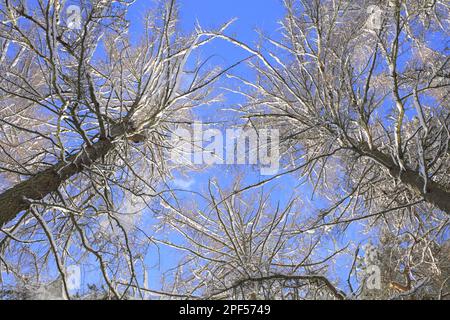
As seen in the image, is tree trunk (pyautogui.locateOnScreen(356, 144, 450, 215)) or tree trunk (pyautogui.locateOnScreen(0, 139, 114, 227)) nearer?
tree trunk (pyautogui.locateOnScreen(0, 139, 114, 227))

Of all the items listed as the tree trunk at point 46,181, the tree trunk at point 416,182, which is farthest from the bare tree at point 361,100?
the tree trunk at point 46,181

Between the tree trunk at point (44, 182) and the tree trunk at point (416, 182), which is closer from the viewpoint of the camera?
the tree trunk at point (44, 182)

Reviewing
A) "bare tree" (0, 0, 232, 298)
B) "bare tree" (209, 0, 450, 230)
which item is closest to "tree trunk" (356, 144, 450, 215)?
"bare tree" (209, 0, 450, 230)

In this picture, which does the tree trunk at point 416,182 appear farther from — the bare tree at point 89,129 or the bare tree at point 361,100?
the bare tree at point 89,129

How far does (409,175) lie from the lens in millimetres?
4770

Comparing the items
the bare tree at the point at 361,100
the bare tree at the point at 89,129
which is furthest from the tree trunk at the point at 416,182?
the bare tree at the point at 89,129

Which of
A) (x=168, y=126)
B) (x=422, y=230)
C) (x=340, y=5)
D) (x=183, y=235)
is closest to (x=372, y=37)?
(x=340, y=5)

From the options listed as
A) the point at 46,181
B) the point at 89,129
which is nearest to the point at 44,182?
the point at 46,181

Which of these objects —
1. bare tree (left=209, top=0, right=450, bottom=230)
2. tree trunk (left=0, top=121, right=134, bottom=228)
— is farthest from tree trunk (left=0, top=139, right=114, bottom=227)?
bare tree (left=209, top=0, right=450, bottom=230)

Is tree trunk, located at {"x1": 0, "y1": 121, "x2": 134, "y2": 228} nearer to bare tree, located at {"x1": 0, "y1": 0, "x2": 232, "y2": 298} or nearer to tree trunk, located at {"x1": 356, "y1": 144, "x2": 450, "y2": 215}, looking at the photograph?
bare tree, located at {"x1": 0, "y1": 0, "x2": 232, "y2": 298}

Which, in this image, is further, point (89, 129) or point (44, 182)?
point (89, 129)

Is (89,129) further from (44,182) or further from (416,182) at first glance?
(416,182)
